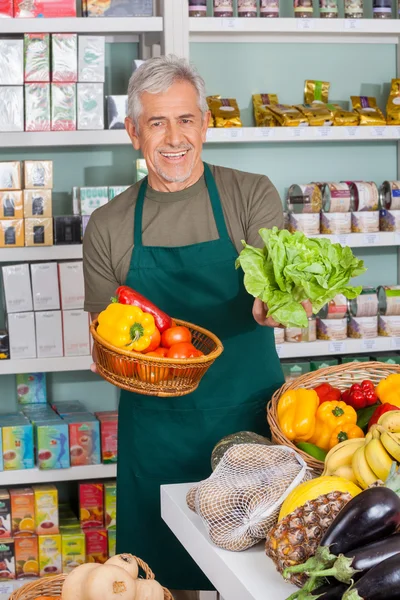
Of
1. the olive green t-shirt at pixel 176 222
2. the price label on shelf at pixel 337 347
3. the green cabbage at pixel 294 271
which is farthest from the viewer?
the price label on shelf at pixel 337 347

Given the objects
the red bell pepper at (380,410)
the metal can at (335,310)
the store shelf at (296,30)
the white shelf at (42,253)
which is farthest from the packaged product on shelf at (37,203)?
the red bell pepper at (380,410)

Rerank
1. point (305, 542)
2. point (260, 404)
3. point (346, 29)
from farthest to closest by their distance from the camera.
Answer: point (346, 29) → point (260, 404) → point (305, 542)

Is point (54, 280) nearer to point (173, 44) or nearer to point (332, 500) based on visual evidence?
point (173, 44)

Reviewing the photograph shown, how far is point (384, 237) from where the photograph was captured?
3836mm

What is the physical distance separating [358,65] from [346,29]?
475 millimetres

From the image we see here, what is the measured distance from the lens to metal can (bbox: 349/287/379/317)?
387cm

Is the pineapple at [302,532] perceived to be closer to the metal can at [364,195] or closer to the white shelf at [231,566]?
the white shelf at [231,566]

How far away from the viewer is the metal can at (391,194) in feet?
12.6

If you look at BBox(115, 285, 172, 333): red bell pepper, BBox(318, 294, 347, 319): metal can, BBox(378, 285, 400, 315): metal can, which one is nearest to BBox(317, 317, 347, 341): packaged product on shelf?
BBox(318, 294, 347, 319): metal can

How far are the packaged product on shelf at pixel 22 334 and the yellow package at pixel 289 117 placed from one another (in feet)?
4.36

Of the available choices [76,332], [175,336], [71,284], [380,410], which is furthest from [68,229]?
[380,410]

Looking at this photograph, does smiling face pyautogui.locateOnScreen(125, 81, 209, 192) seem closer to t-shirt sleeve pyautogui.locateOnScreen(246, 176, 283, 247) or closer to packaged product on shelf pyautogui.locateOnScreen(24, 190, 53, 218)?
t-shirt sleeve pyautogui.locateOnScreen(246, 176, 283, 247)

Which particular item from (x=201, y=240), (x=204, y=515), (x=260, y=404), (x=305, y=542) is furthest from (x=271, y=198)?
(x=305, y=542)

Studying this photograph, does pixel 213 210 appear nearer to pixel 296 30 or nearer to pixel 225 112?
pixel 225 112
